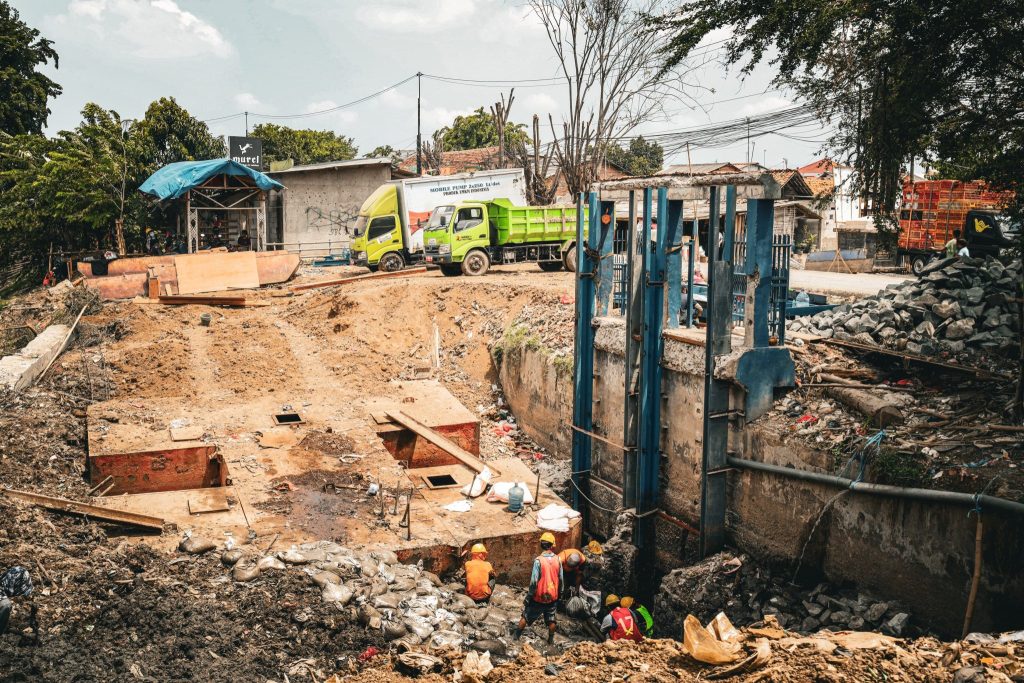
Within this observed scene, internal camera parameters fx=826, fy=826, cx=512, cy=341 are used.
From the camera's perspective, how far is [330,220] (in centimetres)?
3156

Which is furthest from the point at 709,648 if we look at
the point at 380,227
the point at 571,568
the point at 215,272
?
the point at 380,227

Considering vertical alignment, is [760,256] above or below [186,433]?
above

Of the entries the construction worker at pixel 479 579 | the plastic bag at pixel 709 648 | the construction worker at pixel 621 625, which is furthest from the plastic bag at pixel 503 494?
the plastic bag at pixel 709 648

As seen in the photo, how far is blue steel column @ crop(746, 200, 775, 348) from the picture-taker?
9242 mm

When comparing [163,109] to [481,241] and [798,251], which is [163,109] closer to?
[481,241]

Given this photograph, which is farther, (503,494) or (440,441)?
(440,441)

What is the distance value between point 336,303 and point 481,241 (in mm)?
4235

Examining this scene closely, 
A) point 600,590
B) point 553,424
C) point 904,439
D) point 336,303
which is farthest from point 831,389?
point 336,303

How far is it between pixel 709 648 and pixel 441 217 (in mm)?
17398

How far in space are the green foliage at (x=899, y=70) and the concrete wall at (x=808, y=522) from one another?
→ 10.1ft

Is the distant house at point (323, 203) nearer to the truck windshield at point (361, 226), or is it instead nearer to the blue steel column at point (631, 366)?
the truck windshield at point (361, 226)

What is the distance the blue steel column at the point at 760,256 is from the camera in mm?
9242

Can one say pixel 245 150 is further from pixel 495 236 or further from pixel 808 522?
pixel 808 522

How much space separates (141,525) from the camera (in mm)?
8320
